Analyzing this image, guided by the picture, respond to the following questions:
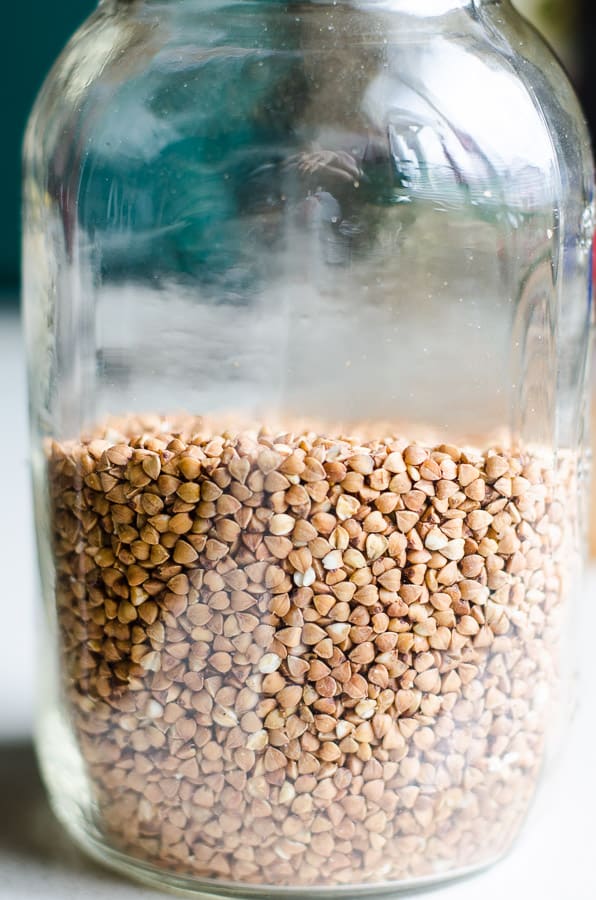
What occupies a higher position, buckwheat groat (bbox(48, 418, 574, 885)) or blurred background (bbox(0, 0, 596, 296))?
blurred background (bbox(0, 0, 596, 296))

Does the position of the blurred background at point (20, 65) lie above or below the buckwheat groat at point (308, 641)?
above

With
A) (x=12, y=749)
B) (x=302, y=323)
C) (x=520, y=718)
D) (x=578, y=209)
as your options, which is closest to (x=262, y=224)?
(x=302, y=323)

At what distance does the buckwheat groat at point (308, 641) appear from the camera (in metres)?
0.58

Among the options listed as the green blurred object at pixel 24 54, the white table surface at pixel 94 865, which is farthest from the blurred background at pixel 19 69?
the white table surface at pixel 94 865

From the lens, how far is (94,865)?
661mm

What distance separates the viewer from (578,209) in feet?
2.18

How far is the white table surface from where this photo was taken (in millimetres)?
641

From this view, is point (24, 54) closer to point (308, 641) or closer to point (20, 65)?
point (20, 65)

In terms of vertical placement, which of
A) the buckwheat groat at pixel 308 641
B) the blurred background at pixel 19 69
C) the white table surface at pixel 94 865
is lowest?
the white table surface at pixel 94 865

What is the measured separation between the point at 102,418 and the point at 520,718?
0.83 feet

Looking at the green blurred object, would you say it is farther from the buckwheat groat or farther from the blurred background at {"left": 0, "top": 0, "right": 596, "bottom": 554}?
the buckwheat groat

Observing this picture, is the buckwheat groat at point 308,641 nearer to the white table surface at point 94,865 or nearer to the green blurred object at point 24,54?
the white table surface at point 94,865

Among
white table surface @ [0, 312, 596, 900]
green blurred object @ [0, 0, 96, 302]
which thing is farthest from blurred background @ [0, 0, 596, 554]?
white table surface @ [0, 312, 596, 900]

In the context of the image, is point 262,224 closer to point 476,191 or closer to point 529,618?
point 476,191
